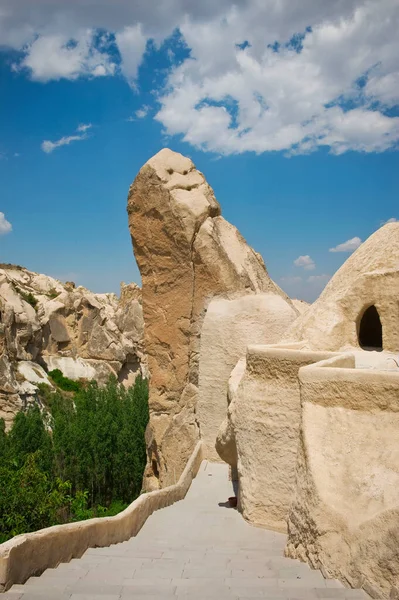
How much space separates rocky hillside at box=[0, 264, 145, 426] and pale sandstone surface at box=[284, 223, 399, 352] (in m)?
19.3

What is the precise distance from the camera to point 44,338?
33.3 metres

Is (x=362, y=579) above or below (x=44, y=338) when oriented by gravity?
below

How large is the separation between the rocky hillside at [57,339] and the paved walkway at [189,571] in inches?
795

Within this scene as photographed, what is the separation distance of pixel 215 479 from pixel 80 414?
42.1ft

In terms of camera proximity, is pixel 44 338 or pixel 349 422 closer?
pixel 349 422

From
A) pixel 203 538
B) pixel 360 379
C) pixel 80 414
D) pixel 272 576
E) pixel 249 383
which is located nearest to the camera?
pixel 272 576

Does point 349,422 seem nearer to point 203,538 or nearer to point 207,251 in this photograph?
point 203,538

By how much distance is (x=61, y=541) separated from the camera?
4.93 m

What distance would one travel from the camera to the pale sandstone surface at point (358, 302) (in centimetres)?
841

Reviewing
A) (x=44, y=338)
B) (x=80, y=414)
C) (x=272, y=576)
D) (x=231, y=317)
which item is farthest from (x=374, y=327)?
(x=44, y=338)

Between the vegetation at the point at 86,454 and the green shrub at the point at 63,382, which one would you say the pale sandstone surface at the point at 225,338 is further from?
the green shrub at the point at 63,382

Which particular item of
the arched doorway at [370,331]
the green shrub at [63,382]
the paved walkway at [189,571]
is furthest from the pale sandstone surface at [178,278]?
the green shrub at [63,382]

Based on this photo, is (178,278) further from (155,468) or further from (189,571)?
(189,571)

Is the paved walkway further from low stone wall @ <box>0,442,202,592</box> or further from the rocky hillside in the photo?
the rocky hillside
